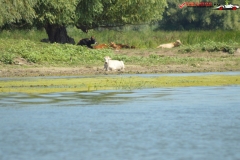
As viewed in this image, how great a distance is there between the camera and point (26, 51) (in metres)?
30.4

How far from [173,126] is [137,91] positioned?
260 inches

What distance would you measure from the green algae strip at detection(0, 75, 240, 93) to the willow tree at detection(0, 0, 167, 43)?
1194cm

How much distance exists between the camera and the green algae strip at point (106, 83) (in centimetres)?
2145

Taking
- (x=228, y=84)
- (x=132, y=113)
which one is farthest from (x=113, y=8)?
(x=132, y=113)

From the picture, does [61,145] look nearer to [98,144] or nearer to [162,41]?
[98,144]

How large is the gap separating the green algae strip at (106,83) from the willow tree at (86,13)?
11.9 m

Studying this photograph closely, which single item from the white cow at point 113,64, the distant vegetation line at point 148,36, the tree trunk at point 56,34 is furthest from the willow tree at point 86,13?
the white cow at point 113,64

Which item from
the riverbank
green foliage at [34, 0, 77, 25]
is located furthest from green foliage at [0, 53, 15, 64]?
green foliage at [34, 0, 77, 25]

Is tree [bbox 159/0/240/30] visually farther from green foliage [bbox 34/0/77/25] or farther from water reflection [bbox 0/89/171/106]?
water reflection [bbox 0/89/171/106]

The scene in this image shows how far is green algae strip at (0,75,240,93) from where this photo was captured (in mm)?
21453

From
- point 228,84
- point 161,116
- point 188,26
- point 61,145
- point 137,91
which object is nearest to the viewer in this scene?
point 61,145

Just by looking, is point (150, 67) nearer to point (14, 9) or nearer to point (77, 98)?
point (14, 9)

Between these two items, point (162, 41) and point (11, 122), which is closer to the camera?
point (11, 122)

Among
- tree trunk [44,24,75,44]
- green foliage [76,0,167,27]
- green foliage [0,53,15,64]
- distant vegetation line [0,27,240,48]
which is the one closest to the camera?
green foliage [0,53,15,64]
